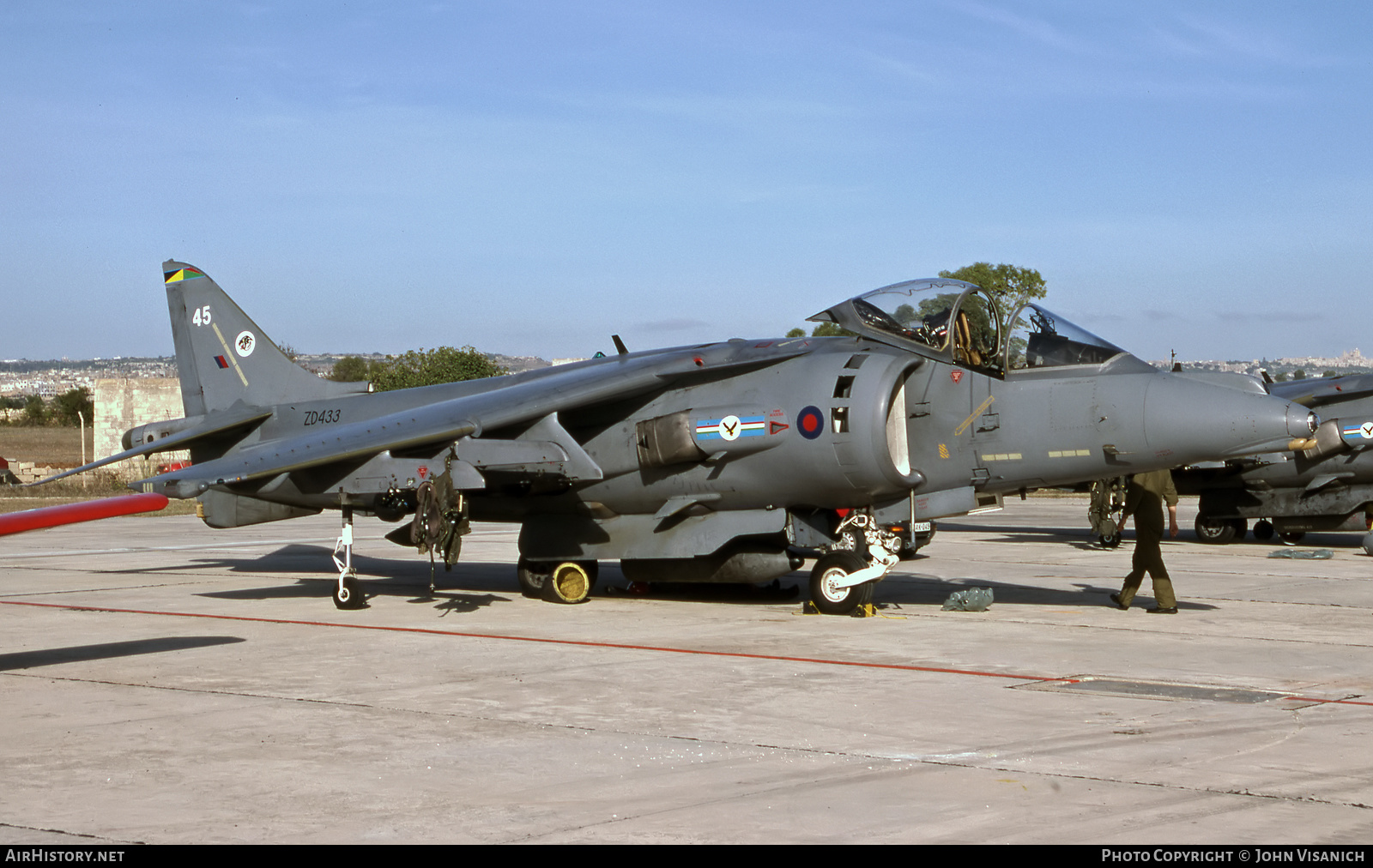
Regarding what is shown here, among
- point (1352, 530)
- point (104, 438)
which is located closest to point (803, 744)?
point (1352, 530)

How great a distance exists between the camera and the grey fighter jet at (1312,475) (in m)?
19.7

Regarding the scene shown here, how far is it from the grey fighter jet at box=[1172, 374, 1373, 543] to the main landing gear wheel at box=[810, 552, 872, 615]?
33.5 feet

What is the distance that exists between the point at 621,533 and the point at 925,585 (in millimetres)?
4095

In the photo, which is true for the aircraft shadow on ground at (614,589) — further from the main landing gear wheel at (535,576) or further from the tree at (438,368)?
the tree at (438,368)

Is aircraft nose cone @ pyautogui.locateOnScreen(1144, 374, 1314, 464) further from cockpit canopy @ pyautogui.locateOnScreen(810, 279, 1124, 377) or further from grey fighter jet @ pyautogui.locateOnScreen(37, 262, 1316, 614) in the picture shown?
cockpit canopy @ pyautogui.locateOnScreen(810, 279, 1124, 377)

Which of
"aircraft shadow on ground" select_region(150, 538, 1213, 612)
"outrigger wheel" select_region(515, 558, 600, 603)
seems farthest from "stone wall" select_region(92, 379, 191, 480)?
"outrigger wheel" select_region(515, 558, 600, 603)

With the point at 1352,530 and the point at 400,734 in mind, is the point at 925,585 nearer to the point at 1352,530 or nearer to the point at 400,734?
the point at 400,734

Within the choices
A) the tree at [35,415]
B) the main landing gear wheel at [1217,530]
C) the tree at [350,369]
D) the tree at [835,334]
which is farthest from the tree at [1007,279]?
the tree at [35,415]

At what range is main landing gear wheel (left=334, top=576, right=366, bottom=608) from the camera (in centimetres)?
1302

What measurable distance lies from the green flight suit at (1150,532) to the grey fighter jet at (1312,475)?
828 centimetres

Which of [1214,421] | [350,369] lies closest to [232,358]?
[1214,421]

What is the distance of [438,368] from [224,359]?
162 feet

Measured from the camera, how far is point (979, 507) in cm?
1251

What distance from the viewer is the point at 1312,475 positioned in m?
20.3
